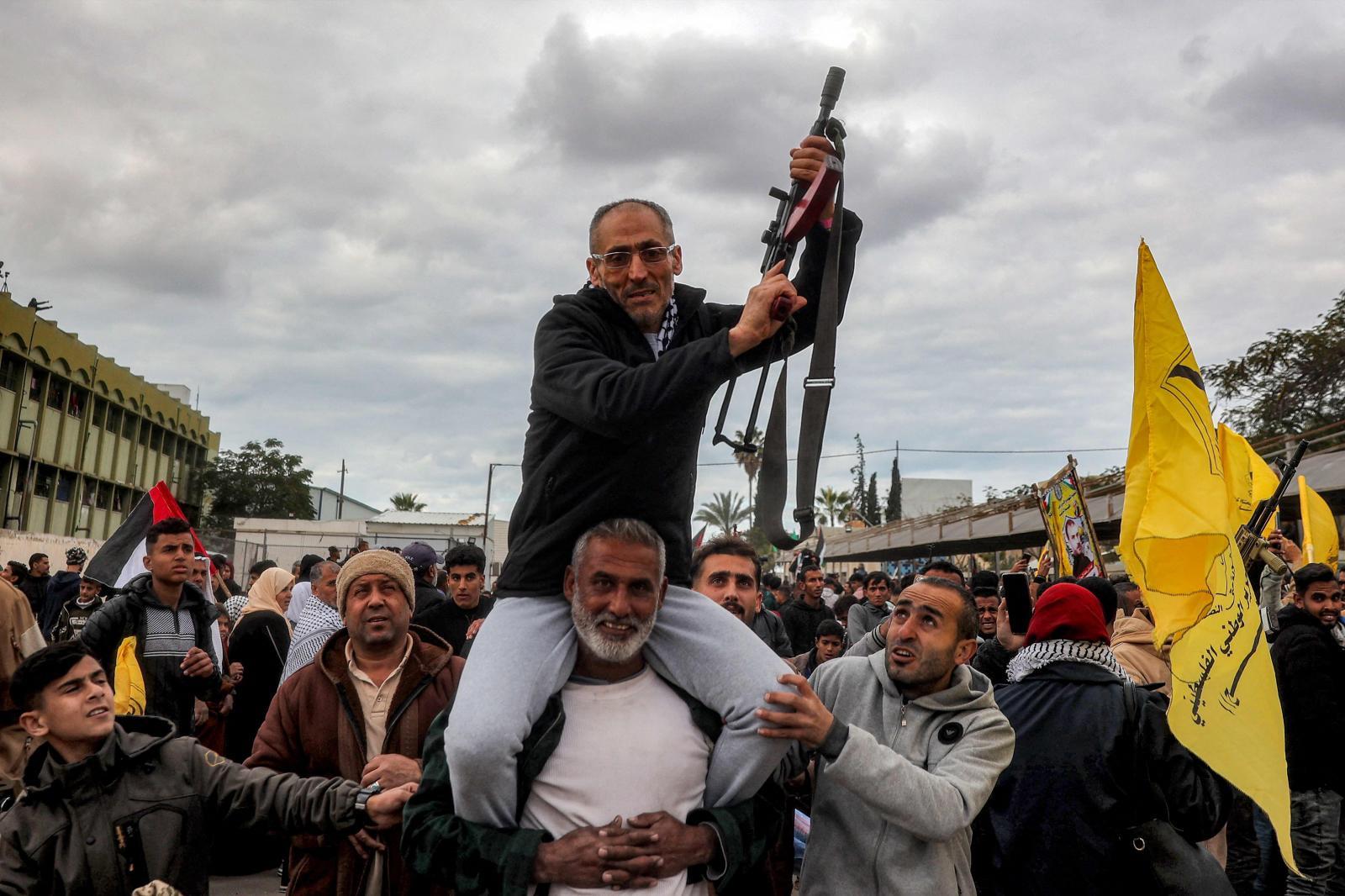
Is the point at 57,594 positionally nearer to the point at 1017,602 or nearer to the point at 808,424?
the point at 1017,602

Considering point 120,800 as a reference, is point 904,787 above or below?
above

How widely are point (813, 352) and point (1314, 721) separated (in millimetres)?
5144

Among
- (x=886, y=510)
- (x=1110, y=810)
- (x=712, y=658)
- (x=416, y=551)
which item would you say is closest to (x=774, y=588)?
(x=416, y=551)

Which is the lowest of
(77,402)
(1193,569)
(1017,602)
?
(1017,602)

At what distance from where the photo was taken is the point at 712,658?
3141 mm

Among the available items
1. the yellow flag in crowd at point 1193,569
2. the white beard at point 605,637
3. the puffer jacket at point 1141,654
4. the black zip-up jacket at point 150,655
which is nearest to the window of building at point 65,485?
the black zip-up jacket at point 150,655

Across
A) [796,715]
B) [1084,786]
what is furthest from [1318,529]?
[796,715]

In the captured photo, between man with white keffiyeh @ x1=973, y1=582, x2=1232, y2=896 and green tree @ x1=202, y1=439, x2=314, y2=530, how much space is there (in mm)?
52725

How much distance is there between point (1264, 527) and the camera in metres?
7.56

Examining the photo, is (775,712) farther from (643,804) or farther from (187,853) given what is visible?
(187,853)

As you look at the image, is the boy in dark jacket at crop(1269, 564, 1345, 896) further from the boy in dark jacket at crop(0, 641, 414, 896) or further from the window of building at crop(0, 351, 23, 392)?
the window of building at crop(0, 351, 23, 392)

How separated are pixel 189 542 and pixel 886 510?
98.8m

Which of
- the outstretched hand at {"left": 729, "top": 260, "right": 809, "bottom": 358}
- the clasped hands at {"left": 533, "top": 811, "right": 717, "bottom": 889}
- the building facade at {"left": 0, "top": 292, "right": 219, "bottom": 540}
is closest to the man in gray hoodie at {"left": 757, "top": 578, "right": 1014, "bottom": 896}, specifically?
the clasped hands at {"left": 533, "top": 811, "right": 717, "bottom": 889}

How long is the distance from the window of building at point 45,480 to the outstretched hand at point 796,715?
40098 millimetres
